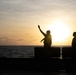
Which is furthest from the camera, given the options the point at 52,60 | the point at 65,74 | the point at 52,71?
the point at 52,60

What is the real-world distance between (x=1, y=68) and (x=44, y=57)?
2.97 metres

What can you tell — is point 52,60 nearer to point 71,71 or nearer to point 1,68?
point 71,71

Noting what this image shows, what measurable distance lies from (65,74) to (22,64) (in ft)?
12.5


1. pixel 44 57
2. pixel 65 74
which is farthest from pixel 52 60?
pixel 65 74

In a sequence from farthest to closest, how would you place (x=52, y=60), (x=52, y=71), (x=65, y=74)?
(x=52, y=60), (x=52, y=71), (x=65, y=74)

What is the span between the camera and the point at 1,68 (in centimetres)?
2102

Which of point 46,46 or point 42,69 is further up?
point 46,46

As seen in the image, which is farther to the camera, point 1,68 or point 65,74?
point 1,68

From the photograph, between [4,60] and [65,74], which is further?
[4,60]

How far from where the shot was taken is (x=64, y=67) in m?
20.7

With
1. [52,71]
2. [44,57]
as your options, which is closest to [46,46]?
[44,57]

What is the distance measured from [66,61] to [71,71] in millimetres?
1166

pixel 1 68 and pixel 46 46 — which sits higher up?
pixel 46 46

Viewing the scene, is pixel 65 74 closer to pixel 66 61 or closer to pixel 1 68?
pixel 66 61
